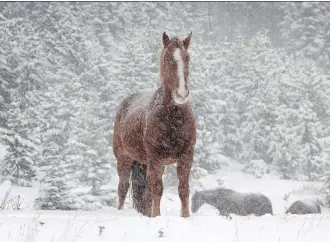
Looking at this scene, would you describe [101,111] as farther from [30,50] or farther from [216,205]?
[216,205]

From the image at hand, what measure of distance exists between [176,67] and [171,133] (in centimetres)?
91

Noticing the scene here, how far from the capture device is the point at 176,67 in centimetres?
584

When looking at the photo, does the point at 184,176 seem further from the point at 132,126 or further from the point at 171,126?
the point at 132,126

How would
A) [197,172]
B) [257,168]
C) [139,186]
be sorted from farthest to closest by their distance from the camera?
[257,168], [197,172], [139,186]

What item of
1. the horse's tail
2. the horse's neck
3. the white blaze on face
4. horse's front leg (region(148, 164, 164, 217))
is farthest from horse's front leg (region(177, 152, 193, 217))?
the horse's tail

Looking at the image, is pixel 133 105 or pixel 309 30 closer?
pixel 133 105

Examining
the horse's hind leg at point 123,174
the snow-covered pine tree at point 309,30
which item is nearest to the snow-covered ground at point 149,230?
the horse's hind leg at point 123,174

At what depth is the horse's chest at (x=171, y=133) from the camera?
629 cm

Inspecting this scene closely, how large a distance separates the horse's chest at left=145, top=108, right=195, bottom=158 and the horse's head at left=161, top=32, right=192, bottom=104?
427mm

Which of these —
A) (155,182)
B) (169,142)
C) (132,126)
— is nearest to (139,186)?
(132,126)

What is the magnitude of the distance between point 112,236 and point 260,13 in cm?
7993

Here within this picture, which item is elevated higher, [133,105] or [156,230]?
[133,105]

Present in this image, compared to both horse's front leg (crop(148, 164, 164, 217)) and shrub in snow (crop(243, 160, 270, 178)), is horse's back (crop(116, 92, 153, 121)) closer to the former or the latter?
horse's front leg (crop(148, 164, 164, 217))

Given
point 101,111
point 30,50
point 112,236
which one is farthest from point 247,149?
point 112,236
